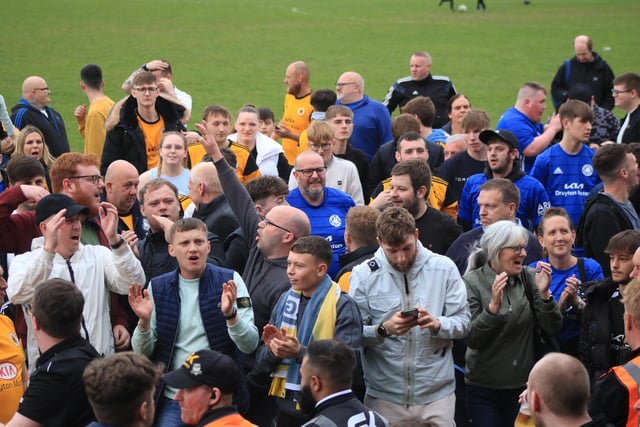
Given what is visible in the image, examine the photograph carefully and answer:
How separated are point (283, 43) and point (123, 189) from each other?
1155 inches

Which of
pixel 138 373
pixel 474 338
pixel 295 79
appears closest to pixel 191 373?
pixel 138 373

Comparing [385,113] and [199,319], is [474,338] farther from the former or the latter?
[385,113]

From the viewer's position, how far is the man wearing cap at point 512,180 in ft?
30.8

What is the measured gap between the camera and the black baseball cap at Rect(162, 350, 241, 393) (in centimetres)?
541

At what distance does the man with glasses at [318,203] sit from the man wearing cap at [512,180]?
1.31 meters

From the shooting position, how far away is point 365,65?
106 ft

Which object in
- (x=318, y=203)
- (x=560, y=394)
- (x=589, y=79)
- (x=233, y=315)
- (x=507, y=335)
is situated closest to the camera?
(x=560, y=394)

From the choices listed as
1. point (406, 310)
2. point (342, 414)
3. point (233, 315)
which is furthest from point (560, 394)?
point (233, 315)

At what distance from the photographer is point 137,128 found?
36.9ft

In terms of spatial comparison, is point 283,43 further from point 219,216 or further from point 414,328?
point 414,328

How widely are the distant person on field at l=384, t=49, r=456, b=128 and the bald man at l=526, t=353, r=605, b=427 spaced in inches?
391

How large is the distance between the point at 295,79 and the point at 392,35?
2599cm

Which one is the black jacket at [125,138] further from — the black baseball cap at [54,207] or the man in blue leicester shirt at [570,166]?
the man in blue leicester shirt at [570,166]

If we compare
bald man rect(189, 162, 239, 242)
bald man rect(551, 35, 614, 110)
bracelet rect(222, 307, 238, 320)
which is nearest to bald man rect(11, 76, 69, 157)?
bald man rect(189, 162, 239, 242)
